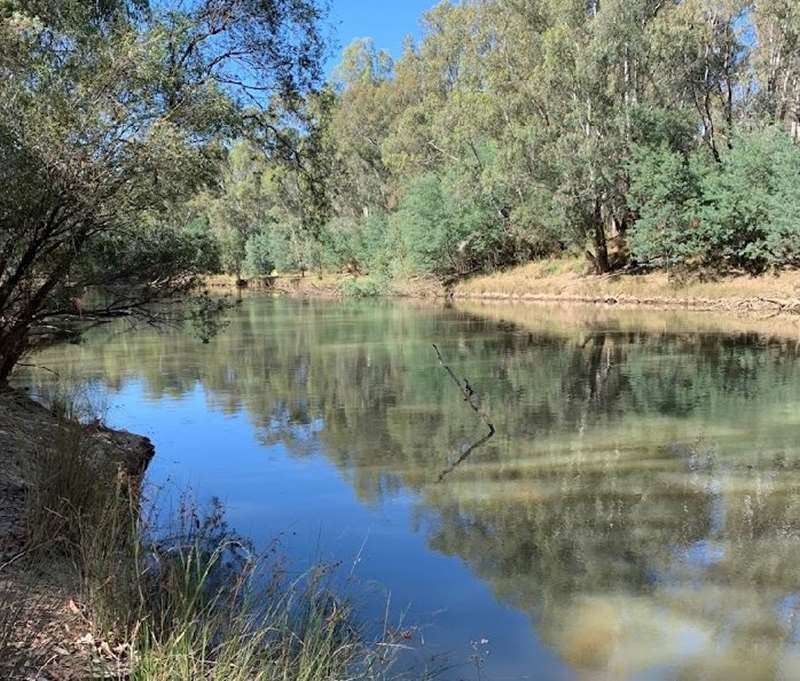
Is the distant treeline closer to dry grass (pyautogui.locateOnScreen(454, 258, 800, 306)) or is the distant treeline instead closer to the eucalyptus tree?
dry grass (pyautogui.locateOnScreen(454, 258, 800, 306))

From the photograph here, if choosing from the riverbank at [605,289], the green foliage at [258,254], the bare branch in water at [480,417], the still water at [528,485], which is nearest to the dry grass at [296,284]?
the riverbank at [605,289]

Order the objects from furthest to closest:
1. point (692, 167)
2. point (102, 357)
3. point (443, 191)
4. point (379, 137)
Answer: point (379, 137) < point (443, 191) < point (692, 167) < point (102, 357)

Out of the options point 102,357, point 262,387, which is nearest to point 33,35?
point 262,387

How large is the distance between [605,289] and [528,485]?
27.0 metres

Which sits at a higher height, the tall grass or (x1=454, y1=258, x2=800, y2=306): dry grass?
(x1=454, y1=258, x2=800, y2=306): dry grass

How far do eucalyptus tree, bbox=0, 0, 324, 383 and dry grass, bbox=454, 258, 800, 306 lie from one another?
23.7 metres

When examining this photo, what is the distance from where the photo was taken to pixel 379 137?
52.6m

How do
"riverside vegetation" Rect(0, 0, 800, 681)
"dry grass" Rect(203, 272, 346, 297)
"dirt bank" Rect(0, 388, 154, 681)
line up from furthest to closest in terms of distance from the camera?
1. "dry grass" Rect(203, 272, 346, 297)
2. "riverside vegetation" Rect(0, 0, 800, 681)
3. "dirt bank" Rect(0, 388, 154, 681)

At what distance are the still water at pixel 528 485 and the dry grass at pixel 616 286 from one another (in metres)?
10.7

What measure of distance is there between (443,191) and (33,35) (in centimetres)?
3419

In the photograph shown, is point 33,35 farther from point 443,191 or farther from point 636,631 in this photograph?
point 443,191

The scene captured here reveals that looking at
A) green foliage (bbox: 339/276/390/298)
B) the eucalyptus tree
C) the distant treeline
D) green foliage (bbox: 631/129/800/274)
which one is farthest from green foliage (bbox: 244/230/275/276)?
the eucalyptus tree

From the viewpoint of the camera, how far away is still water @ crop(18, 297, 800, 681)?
5.31 meters

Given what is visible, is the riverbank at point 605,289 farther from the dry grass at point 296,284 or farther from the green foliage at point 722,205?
the green foliage at point 722,205
